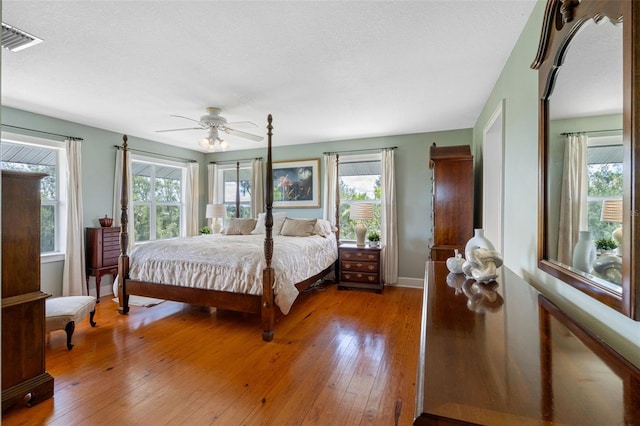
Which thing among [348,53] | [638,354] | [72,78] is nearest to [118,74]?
[72,78]

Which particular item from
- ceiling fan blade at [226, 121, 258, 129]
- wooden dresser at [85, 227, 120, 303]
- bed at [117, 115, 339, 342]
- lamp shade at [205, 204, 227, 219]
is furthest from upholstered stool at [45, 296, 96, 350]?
lamp shade at [205, 204, 227, 219]

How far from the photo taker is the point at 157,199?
5.30m

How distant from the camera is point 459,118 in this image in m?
3.82

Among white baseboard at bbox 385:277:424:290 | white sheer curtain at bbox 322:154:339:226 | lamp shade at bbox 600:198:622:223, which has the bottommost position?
white baseboard at bbox 385:277:424:290

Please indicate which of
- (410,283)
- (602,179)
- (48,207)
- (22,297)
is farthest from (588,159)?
(48,207)

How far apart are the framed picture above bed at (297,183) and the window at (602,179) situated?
4.39m

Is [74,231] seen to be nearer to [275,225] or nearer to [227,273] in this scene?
[227,273]

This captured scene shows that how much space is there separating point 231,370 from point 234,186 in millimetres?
4321

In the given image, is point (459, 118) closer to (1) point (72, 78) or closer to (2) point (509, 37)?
(2) point (509, 37)

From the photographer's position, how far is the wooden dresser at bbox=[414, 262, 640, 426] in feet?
1.76

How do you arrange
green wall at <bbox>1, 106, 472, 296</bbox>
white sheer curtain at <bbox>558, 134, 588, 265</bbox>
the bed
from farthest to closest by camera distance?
1. green wall at <bbox>1, 106, 472, 296</bbox>
2. the bed
3. white sheer curtain at <bbox>558, 134, 588, 265</bbox>

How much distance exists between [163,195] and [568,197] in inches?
228

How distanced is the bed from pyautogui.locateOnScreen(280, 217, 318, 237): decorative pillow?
816 mm

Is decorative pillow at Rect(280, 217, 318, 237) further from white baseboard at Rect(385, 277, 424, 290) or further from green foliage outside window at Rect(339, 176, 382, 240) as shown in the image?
white baseboard at Rect(385, 277, 424, 290)
